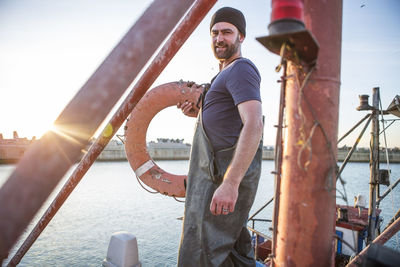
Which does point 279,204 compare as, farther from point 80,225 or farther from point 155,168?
point 80,225

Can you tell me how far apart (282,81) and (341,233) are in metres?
4.11

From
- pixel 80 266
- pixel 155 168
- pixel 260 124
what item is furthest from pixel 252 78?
pixel 80 266

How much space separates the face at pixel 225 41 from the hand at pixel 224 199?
93 centimetres

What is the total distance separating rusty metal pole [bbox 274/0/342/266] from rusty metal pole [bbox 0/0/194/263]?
0.57 m

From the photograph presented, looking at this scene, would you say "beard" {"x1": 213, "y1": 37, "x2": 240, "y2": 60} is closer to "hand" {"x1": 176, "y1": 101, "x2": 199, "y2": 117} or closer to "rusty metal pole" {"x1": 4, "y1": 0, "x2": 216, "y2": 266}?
"rusty metal pole" {"x1": 4, "y1": 0, "x2": 216, "y2": 266}

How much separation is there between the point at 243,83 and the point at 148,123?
2.03 metres

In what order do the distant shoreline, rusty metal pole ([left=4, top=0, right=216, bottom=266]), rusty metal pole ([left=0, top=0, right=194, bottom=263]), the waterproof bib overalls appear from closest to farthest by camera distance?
rusty metal pole ([left=0, top=0, right=194, bottom=263]) → the waterproof bib overalls → rusty metal pole ([left=4, top=0, right=216, bottom=266]) → the distant shoreline

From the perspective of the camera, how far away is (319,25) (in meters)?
0.95

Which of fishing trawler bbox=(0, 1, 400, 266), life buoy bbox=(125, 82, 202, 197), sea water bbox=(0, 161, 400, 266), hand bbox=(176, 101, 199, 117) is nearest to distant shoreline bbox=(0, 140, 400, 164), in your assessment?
sea water bbox=(0, 161, 400, 266)

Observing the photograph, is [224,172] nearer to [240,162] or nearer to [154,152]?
[240,162]

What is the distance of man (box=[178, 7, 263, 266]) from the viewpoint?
1.29 metres

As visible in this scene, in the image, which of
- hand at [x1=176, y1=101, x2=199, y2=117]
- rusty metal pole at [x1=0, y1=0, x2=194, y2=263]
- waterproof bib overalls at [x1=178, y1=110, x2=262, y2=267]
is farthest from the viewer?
hand at [x1=176, y1=101, x2=199, y2=117]

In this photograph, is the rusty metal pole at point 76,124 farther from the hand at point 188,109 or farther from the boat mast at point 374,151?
the boat mast at point 374,151

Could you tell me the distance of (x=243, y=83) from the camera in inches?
A: 53.8
